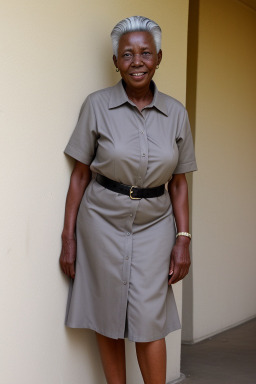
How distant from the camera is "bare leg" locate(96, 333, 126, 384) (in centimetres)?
321

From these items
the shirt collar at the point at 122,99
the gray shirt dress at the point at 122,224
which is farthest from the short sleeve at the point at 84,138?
the shirt collar at the point at 122,99

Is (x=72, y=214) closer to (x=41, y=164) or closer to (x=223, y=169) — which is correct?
(x=41, y=164)

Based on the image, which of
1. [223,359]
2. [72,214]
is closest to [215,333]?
[223,359]

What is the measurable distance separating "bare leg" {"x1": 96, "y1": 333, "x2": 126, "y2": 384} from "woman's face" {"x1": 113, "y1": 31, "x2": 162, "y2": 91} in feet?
3.90

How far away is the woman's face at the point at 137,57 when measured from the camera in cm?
300

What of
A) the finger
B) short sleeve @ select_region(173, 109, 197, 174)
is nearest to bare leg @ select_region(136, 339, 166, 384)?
the finger

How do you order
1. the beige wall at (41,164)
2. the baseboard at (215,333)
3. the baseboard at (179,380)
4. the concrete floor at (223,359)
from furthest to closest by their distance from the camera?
the baseboard at (215,333)
the concrete floor at (223,359)
the baseboard at (179,380)
the beige wall at (41,164)

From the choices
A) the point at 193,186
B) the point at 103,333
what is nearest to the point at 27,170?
the point at 103,333

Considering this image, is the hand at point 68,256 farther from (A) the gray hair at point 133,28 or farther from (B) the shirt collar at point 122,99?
(A) the gray hair at point 133,28

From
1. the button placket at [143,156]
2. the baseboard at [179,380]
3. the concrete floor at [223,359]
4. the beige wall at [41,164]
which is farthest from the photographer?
the concrete floor at [223,359]

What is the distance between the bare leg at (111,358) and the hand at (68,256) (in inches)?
13.8

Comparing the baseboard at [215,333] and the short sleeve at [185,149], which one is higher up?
the short sleeve at [185,149]

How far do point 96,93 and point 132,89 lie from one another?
0.17m

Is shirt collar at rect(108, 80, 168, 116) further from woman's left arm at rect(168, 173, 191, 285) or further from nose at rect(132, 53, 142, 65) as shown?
woman's left arm at rect(168, 173, 191, 285)
